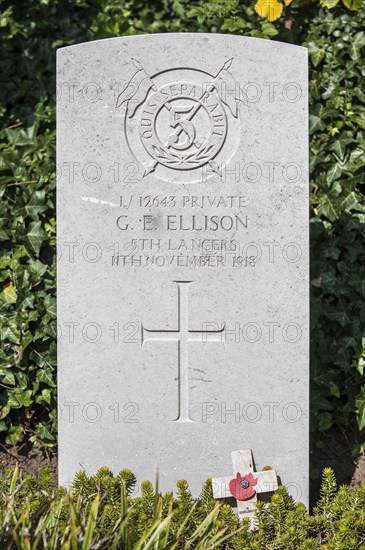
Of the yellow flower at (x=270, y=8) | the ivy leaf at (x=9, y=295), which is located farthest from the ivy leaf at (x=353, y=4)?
the ivy leaf at (x=9, y=295)

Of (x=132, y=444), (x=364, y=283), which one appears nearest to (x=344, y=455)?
(x=364, y=283)

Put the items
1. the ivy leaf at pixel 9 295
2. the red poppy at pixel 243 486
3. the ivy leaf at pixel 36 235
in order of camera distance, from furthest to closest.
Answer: the ivy leaf at pixel 36 235, the ivy leaf at pixel 9 295, the red poppy at pixel 243 486

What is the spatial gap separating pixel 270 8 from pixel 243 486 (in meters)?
2.84

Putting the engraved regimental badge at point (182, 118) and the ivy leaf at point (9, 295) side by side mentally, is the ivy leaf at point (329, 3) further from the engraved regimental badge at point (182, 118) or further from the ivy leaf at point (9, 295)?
the ivy leaf at point (9, 295)

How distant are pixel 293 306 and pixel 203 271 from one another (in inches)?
17.5

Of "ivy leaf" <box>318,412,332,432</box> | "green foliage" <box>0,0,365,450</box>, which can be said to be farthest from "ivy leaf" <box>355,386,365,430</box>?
"ivy leaf" <box>318,412,332,432</box>

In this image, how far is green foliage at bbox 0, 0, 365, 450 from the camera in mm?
4090

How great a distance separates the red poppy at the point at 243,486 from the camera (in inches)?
132

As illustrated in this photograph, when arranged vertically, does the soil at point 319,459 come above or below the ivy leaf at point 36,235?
below

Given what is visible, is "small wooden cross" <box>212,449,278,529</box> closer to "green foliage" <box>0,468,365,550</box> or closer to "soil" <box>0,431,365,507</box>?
"green foliage" <box>0,468,365,550</box>

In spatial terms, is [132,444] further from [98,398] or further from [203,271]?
[203,271]

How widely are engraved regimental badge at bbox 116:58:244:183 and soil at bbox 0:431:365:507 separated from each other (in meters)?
1.73

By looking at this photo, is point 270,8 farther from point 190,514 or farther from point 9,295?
point 190,514

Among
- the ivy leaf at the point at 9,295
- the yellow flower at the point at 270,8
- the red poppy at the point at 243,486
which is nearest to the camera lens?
the red poppy at the point at 243,486
